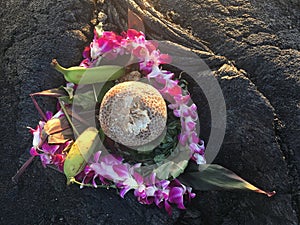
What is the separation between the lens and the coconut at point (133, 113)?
1001 mm

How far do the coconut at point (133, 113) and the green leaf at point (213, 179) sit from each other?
0.15 metres

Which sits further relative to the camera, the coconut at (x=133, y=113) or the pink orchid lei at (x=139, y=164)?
the pink orchid lei at (x=139, y=164)

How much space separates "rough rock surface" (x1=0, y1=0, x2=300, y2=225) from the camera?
1.14 meters

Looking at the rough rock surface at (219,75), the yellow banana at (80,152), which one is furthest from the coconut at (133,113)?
the rough rock surface at (219,75)

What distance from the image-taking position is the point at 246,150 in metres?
1.16

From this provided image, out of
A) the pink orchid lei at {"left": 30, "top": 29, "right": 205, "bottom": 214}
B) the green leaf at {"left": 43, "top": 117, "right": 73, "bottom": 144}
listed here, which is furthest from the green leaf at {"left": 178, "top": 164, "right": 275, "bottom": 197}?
the green leaf at {"left": 43, "top": 117, "right": 73, "bottom": 144}

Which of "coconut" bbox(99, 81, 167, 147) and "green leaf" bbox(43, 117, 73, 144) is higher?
"coconut" bbox(99, 81, 167, 147)

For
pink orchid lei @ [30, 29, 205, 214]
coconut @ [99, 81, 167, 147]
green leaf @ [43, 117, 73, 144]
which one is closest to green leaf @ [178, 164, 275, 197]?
pink orchid lei @ [30, 29, 205, 214]

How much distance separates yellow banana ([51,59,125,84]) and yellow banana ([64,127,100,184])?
0.12 metres

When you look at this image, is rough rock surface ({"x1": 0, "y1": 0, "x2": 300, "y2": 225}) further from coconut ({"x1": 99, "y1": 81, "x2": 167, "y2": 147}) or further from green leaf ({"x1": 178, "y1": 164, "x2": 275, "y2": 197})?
coconut ({"x1": 99, "y1": 81, "x2": 167, "y2": 147})

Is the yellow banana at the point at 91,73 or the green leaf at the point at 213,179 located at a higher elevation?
the yellow banana at the point at 91,73

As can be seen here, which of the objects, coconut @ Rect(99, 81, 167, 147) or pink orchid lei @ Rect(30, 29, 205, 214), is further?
pink orchid lei @ Rect(30, 29, 205, 214)

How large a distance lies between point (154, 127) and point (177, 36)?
294mm

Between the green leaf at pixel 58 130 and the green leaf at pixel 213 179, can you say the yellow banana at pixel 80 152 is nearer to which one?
the green leaf at pixel 58 130
